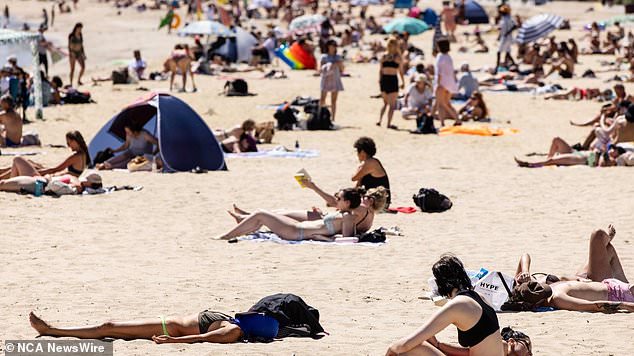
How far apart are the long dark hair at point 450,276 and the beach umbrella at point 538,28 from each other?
2310 cm

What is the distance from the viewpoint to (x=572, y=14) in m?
48.7

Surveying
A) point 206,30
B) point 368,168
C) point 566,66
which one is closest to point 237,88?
point 206,30

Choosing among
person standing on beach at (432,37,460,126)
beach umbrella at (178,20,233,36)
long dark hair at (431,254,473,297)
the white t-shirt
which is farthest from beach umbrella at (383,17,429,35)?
long dark hair at (431,254,473,297)

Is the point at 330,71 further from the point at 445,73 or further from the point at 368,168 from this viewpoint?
the point at 368,168

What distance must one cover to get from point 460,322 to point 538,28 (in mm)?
23458

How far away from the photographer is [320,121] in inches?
715

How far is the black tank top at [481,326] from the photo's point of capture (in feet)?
18.2

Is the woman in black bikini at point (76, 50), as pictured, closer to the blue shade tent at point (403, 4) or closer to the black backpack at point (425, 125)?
the black backpack at point (425, 125)

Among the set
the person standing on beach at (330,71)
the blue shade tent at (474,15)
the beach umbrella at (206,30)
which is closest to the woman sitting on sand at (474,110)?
the person standing on beach at (330,71)

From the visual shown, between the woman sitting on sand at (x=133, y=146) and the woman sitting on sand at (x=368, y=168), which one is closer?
the woman sitting on sand at (x=368, y=168)

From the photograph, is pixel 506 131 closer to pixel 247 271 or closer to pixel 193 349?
pixel 247 271

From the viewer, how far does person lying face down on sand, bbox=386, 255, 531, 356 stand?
545 centimetres

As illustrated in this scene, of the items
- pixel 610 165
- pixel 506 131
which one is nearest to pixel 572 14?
pixel 506 131

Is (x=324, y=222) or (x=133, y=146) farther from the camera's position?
(x=133, y=146)
